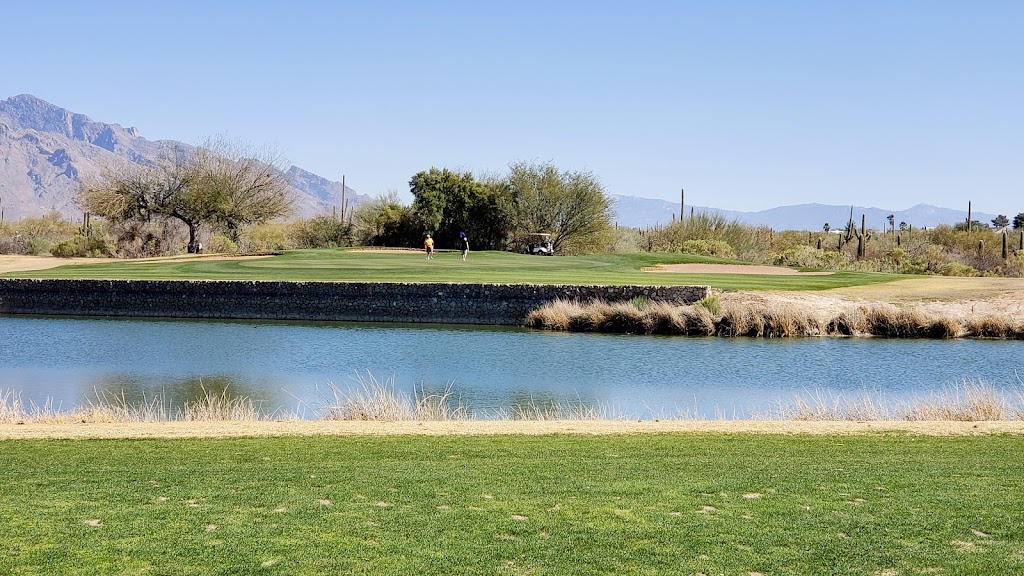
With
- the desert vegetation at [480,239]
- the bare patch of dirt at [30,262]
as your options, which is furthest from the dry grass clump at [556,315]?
the bare patch of dirt at [30,262]

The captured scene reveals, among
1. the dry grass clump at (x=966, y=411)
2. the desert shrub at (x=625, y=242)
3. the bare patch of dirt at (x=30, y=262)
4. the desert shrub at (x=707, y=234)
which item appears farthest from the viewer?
the desert shrub at (x=625, y=242)

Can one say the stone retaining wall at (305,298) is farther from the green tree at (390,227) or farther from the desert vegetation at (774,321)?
the green tree at (390,227)

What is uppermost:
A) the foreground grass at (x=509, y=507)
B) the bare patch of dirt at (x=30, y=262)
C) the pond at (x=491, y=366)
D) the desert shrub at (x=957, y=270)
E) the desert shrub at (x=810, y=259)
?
the desert shrub at (x=810, y=259)

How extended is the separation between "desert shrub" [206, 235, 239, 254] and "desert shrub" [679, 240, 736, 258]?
25.1 metres

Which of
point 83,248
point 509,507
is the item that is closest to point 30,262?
point 83,248

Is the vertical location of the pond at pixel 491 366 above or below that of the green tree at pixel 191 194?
below

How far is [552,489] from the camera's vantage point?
31.0ft

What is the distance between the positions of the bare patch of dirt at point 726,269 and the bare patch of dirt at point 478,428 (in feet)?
97.0

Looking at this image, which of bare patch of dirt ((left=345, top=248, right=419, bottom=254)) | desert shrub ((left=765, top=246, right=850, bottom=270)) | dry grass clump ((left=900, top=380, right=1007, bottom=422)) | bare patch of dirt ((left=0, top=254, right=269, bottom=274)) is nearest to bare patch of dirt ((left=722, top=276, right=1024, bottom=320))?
desert shrub ((left=765, top=246, right=850, bottom=270))

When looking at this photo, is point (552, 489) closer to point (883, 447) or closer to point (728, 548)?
point (728, 548)

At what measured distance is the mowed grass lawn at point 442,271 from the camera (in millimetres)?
39341

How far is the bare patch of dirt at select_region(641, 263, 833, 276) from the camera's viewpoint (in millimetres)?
43938

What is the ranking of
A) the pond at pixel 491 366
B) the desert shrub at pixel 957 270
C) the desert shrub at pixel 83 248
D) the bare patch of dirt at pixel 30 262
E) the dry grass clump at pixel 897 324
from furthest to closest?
the desert shrub at pixel 83 248, the desert shrub at pixel 957 270, the bare patch of dirt at pixel 30 262, the dry grass clump at pixel 897 324, the pond at pixel 491 366

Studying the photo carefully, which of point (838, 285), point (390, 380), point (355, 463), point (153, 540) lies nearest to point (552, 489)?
point (355, 463)
